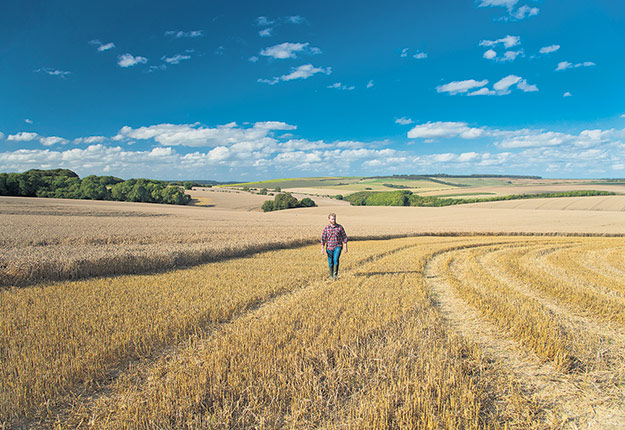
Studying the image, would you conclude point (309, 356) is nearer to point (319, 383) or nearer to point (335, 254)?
point (319, 383)

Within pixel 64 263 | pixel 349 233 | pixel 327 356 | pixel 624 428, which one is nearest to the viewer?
pixel 624 428

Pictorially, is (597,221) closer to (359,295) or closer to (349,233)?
(349,233)

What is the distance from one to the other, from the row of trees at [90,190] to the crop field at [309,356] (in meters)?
72.1

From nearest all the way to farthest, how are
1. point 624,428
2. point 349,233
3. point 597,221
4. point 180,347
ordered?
point 624,428 < point 180,347 < point 349,233 < point 597,221

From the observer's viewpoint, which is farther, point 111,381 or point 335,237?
point 335,237

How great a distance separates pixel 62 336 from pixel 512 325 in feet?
29.3

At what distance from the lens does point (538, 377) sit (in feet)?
17.7

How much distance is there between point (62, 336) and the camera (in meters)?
6.34

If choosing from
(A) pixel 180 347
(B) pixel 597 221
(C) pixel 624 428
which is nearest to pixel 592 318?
(C) pixel 624 428

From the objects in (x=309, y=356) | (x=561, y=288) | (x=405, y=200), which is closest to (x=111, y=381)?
(x=309, y=356)

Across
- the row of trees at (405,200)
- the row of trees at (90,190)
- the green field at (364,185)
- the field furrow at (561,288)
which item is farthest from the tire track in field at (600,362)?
the green field at (364,185)

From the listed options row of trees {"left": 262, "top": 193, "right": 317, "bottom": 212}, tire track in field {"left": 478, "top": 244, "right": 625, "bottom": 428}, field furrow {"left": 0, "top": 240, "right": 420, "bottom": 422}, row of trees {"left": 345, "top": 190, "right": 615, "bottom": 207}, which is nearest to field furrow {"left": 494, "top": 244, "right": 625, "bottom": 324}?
tire track in field {"left": 478, "top": 244, "right": 625, "bottom": 428}

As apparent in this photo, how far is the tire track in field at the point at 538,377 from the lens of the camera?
448 centimetres

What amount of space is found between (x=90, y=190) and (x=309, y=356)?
82514 mm
